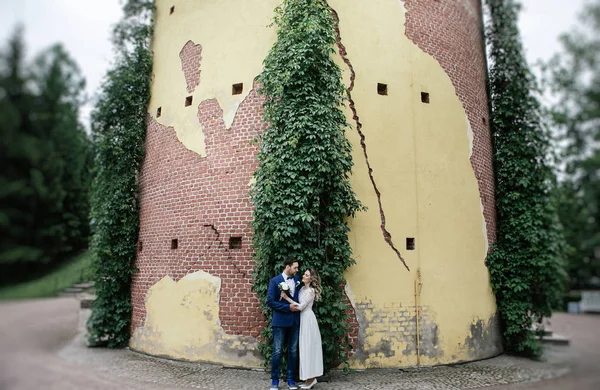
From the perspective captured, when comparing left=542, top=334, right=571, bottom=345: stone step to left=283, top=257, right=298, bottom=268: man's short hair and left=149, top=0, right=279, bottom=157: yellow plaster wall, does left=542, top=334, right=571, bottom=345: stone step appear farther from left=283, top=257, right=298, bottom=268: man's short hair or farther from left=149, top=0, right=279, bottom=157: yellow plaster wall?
left=149, top=0, right=279, bottom=157: yellow plaster wall

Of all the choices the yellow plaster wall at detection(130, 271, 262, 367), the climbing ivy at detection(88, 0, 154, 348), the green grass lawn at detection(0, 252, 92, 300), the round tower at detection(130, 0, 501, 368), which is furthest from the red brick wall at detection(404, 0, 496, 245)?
the green grass lawn at detection(0, 252, 92, 300)

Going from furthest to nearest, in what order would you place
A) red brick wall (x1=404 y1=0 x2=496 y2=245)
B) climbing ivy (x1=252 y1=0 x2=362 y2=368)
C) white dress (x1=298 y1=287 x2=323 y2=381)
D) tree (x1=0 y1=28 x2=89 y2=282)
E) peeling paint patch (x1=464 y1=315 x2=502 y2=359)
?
Answer: red brick wall (x1=404 y1=0 x2=496 y2=245) < peeling paint patch (x1=464 y1=315 x2=502 y2=359) < climbing ivy (x1=252 y1=0 x2=362 y2=368) < white dress (x1=298 y1=287 x2=323 y2=381) < tree (x1=0 y1=28 x2=89 y2=282)

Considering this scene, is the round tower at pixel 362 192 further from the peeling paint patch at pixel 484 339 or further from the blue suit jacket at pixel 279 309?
the blue suit jacket at pixel 279 309

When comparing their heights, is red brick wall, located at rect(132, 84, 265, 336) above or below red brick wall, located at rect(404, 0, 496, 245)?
below

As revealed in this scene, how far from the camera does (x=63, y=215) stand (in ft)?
7.06

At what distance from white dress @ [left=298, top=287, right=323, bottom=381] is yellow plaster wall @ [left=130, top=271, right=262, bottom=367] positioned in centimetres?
146

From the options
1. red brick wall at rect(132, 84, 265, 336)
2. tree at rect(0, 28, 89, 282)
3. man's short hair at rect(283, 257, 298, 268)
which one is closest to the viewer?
tree at rect(0, 28, 89, 282)

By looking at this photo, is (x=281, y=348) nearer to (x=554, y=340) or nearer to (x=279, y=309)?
(x=279, y=309)

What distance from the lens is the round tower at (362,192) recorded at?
7.48 m

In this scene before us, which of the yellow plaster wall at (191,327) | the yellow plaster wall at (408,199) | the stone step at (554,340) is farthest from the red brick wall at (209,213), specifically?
the stone step at (554,340)

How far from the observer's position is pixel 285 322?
600 cm

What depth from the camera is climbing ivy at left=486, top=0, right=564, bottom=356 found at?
8977 millimetres

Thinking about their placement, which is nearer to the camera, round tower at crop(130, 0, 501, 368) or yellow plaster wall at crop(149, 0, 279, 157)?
round tower at crop(130, 0, 501, 368)

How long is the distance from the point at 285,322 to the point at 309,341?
0.46 metres
